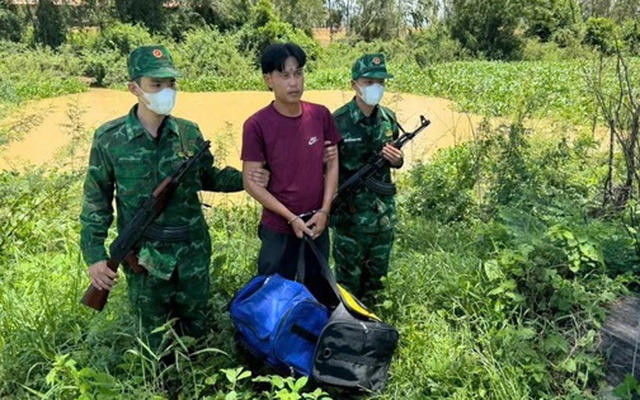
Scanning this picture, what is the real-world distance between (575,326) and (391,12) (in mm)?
39688

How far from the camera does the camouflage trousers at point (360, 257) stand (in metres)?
3.07

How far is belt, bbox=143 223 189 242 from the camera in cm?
232

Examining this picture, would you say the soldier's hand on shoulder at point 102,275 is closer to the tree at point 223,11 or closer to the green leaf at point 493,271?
the green leaf at point 493,271

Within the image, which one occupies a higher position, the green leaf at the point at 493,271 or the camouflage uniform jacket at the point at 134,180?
the camouflage uniform jacket at the point at 134,180

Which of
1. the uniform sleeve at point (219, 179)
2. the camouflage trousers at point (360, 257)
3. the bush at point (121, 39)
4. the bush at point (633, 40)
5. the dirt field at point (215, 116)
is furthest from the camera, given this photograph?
the bush at point (121, 39)

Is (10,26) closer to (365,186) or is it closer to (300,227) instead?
(365,186)

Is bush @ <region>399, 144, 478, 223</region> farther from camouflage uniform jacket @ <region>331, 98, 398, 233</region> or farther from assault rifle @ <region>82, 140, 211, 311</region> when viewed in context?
assault rifle @ <region>82, 140, 211, 311</region>

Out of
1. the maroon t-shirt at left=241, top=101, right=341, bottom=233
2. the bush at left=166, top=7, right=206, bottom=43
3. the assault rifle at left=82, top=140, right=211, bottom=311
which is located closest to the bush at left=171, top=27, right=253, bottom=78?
the bush at left=166, top=7, right=206, bottom=43

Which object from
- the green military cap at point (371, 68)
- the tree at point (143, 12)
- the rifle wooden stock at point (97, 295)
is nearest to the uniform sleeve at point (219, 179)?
the rifle wooden stock at point (97, 295)

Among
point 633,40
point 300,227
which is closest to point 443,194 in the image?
point 633,40

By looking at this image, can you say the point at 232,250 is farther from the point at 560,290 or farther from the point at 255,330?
the point at 560,290

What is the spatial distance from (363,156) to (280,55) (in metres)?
0.92

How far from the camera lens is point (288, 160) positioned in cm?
245

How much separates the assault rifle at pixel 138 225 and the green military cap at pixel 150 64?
1.30ft
